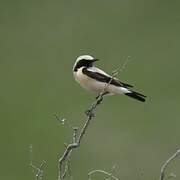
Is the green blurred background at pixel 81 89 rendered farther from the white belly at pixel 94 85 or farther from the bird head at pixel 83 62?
the white belly at pixel 94 85

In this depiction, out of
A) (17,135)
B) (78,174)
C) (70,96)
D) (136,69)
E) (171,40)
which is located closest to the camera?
(78,174)

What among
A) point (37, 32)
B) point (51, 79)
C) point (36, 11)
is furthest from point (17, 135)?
point (36, 11)

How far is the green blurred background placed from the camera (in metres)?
9.32

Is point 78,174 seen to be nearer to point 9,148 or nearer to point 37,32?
point 9,148

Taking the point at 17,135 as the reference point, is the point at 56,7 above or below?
above

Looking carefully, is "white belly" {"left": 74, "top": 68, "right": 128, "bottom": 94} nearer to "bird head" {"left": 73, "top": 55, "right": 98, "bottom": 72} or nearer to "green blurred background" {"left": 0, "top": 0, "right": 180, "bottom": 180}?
"bird head" {"left": 73, "top": 55, "right": 98, "bottom": 72}

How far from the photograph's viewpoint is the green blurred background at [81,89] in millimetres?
9320

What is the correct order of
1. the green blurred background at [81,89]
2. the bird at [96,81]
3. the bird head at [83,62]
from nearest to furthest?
1. the bird at [96,81]
2. the bird head at [83,62]
3. the green blurred background at [81,89]

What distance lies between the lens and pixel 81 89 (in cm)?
1095

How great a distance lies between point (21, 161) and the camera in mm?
9109

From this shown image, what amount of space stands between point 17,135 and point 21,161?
2.40ft

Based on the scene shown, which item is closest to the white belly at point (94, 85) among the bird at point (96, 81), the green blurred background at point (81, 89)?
the bird at point (96, 81)

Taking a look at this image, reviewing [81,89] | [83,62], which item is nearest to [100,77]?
[83,62]

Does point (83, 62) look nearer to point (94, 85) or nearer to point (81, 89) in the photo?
point (94, 85)
